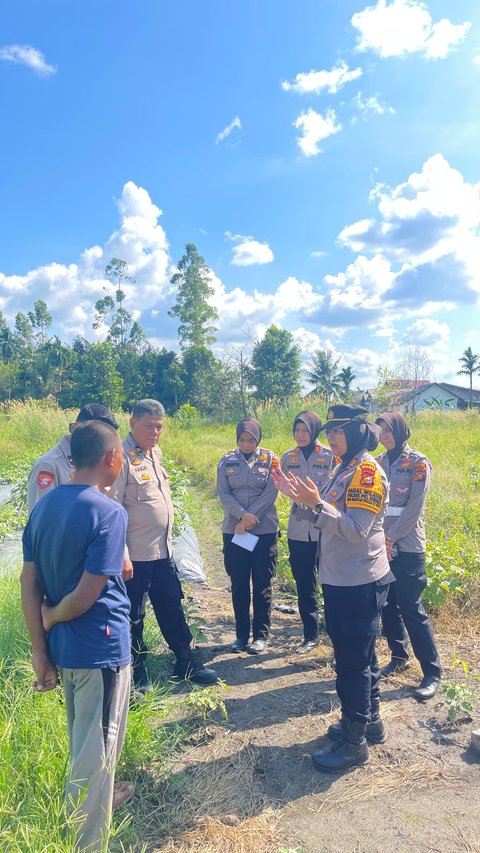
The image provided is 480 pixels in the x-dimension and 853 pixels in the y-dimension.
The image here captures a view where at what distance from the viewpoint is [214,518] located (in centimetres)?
835

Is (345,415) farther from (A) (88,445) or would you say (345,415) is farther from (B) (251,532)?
(B) (251,532)

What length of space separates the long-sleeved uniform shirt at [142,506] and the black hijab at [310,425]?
50.1 inches

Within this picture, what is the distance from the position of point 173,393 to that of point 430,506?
2489cm

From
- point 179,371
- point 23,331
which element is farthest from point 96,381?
point 23,331

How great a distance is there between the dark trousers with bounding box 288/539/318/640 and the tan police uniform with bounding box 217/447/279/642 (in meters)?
0.18

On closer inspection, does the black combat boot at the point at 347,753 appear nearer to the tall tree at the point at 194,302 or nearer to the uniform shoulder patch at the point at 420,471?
the uniform shoulder patch at the point at 420,471

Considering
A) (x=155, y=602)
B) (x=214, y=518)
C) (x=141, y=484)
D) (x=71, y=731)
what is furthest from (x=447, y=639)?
(x=214, y=518)

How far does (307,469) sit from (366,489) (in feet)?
5.08

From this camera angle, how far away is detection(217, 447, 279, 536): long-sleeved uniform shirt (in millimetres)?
3969

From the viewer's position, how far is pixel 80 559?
1.81 m

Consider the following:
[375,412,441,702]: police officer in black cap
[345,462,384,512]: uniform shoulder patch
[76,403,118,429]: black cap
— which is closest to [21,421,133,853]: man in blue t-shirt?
[76,403,118,429]: black cap

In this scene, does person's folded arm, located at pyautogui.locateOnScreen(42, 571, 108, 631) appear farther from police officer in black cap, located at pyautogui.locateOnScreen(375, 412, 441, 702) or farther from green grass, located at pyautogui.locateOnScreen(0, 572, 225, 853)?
police officer in black cap, located at pyautogui.locateOnScreen(375, 412, 441, 702)

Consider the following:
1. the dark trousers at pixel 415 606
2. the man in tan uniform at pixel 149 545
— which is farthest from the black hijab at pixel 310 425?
the man in tan uniform at pixel 149 545

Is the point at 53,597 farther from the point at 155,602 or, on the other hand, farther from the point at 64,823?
the point at 155,602
